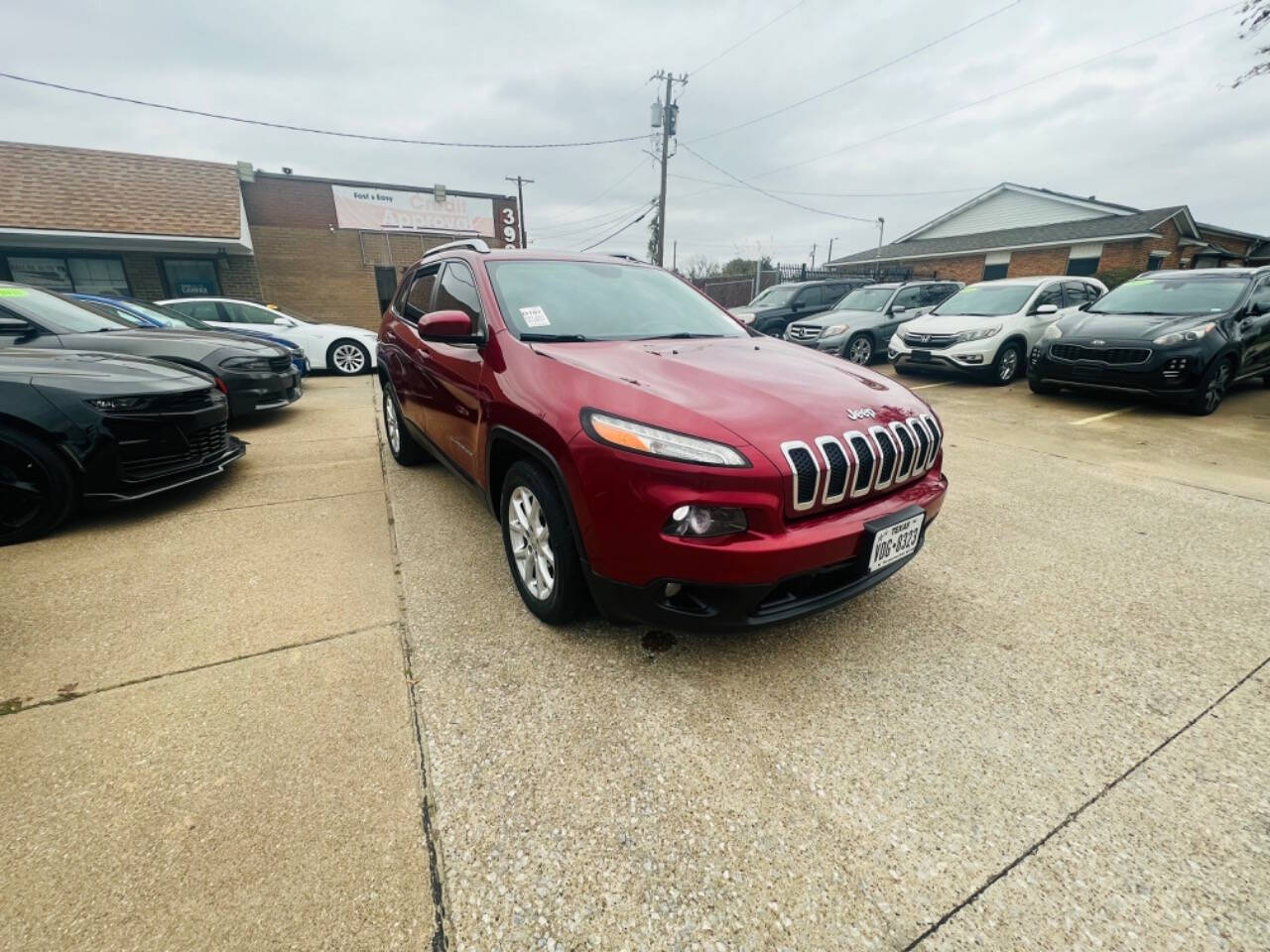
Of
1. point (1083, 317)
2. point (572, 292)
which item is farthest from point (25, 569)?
point (1083, 317)

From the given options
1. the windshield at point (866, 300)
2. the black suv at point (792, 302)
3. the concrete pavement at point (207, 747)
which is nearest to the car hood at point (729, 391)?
the concrete pavement at point (207, 747)

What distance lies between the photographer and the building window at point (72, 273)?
12844 millimetres

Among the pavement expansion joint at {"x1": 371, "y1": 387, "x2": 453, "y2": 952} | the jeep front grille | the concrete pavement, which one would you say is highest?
the jeep front grille

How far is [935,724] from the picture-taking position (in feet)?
5.80

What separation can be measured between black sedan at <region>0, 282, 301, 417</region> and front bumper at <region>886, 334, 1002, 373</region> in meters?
8.38

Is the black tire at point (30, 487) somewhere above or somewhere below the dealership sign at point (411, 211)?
below

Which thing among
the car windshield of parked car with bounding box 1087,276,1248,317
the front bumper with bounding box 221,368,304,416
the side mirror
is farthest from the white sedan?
the car windshield of parked car with bounding box 1087,276,1248,317

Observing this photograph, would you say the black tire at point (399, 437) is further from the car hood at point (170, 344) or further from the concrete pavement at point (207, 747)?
the car hood at point (170, 344)

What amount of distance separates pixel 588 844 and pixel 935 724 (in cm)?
116

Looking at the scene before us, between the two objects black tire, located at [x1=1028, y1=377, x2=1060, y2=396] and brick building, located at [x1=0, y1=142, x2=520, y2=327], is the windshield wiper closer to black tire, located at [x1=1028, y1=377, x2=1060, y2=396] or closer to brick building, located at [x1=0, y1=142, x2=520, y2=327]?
black tire, located at [x1=1028, y1=377, x2=1060, y2=396]

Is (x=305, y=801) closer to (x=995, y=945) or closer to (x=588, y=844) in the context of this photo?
(x=588, y=844)

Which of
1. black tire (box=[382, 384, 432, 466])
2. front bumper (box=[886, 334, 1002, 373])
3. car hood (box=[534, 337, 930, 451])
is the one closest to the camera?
car hood (box=[534, 337, 930, 451])

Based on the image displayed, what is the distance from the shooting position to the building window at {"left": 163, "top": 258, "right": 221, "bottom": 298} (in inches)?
565

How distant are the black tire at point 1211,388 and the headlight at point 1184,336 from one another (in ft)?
1.12
